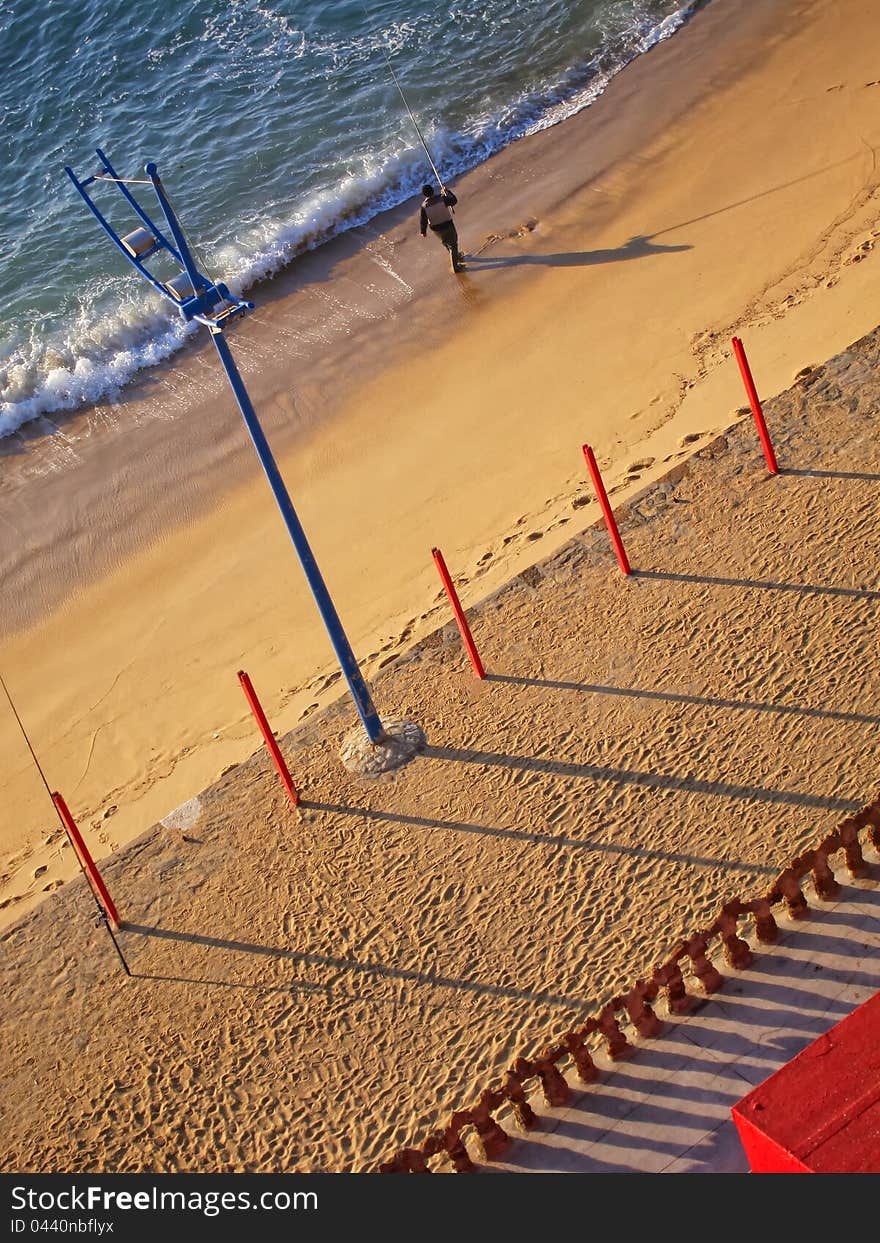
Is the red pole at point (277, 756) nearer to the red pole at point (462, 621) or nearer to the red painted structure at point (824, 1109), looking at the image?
the red pole at point (462, 621)

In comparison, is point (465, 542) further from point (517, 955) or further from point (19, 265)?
point (19, 265)

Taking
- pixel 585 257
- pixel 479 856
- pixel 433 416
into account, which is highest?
pixel 585 257

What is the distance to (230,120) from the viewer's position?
24172 mm

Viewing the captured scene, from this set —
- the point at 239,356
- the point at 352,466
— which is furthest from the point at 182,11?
the point at 352,466

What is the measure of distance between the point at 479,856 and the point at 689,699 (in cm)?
205

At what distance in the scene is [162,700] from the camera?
13406mm

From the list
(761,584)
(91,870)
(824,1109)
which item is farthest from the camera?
(761,584)

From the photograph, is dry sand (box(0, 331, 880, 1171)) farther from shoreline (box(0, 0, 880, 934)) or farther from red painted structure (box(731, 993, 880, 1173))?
red painted structure (box(731, 993, 880, 1173))

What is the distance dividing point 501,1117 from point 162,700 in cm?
619

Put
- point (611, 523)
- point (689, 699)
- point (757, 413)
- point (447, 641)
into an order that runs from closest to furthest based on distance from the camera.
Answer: point (689, 699), point (611, 523), point (447, 641), point (757, 413)

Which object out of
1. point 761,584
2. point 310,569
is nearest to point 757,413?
point 761,584

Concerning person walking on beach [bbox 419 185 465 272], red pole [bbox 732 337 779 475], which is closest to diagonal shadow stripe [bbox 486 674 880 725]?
red pole [bbox 732 337 779 475]

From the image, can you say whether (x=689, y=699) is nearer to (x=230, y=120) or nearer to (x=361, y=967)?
(x=361, y=967)

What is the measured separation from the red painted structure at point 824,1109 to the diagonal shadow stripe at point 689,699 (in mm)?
3441
